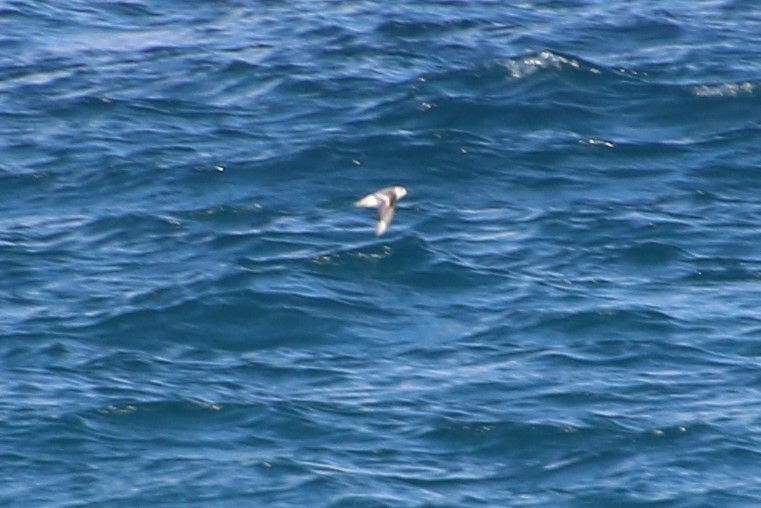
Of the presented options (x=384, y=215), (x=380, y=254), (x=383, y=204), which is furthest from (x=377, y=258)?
(x=384, y=215)

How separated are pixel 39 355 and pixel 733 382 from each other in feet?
25.3

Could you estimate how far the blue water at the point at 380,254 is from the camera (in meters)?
19.4

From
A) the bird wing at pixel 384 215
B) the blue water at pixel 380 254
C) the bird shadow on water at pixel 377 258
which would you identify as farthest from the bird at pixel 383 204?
the bird shadow on water at pixel 377 258

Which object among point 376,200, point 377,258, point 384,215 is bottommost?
point 377,258

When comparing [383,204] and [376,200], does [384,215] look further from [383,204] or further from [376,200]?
[383,204]

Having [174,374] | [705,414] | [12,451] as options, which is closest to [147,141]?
[174,374]

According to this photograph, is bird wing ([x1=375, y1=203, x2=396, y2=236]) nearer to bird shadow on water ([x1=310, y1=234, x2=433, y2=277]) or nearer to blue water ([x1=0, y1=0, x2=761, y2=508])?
blue water ([x1=0, y1=0, x2=761, y2=508])

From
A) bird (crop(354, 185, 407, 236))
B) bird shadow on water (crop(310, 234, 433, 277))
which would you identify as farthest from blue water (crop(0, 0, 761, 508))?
bird (crop(354, 185, 407, 236))

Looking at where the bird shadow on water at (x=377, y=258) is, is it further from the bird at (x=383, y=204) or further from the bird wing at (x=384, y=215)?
the bird wing at (x=384, y=215)

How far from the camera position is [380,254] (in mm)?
23781

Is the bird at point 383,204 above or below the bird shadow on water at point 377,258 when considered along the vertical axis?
above

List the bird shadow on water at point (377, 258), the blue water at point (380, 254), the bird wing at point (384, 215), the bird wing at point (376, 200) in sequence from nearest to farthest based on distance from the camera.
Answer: the blue water at point (380, 254) → the bird wing at point (384, 215) → the bird wing at point (376, 200) → the bird shadow on water at point (377, 258)

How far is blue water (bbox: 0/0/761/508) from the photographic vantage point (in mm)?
19375

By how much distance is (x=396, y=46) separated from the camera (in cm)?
3064
